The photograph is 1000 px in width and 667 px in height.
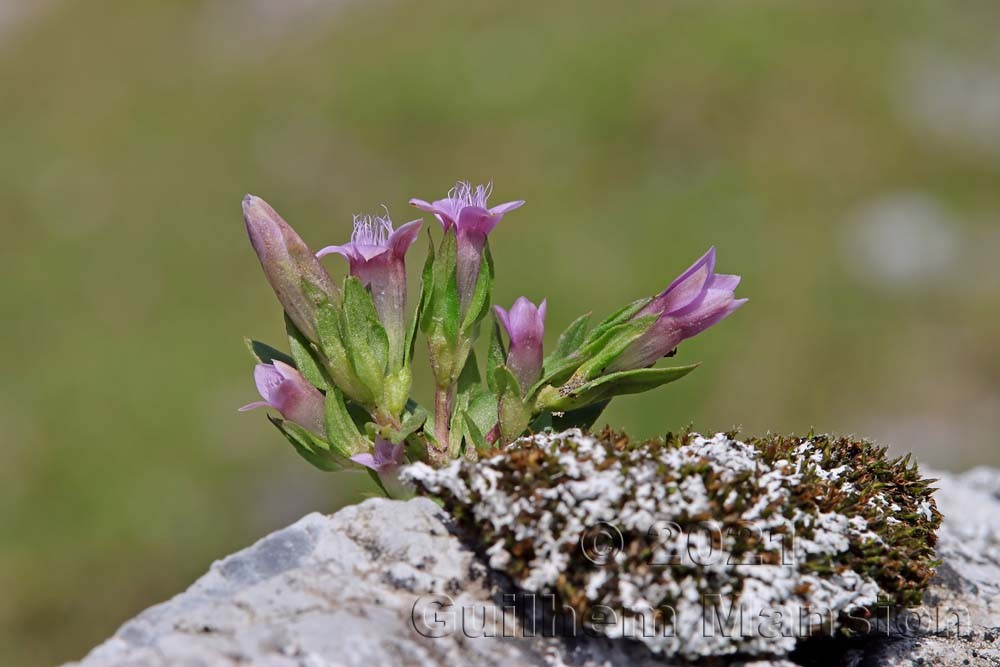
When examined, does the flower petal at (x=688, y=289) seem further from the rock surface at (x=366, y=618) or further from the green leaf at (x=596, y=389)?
the rock surface at (x=366, y=618)

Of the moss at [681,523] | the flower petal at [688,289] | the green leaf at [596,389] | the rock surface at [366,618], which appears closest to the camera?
the rock surface at [366,618]

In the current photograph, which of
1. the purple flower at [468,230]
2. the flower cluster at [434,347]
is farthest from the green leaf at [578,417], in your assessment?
the purple flower at [468,230]

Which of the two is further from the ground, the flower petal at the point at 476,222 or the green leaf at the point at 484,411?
the flower petal at the point at 476,222

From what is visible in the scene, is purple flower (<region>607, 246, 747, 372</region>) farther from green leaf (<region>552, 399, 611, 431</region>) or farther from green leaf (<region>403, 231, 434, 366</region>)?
green leaf (<region>403, 231, 434, 366</region>)

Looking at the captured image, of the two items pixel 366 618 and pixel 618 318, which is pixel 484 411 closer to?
pixel 618 318

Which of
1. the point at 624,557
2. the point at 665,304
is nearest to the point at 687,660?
the point at 624,557

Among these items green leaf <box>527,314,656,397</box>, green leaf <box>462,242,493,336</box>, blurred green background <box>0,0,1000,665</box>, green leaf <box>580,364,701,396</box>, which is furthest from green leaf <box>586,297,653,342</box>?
blurred green background <box>0,0,1000,665</box>

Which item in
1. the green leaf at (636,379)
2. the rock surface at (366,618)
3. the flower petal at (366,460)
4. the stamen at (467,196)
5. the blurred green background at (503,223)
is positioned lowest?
the rock surface at (366,618)
